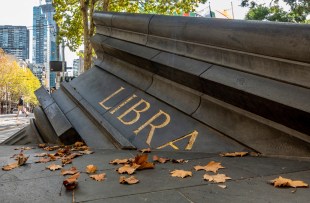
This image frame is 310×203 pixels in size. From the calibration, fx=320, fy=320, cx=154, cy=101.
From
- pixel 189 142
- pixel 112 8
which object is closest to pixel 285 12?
pixel 112 8

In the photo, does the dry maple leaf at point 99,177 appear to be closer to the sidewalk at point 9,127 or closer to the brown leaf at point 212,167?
the brown leaf at point 212,167

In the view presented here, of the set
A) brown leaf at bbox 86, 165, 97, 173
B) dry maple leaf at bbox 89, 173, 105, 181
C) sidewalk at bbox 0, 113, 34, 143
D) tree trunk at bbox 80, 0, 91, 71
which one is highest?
tree trunk at bbox 80, 0, 91, 71

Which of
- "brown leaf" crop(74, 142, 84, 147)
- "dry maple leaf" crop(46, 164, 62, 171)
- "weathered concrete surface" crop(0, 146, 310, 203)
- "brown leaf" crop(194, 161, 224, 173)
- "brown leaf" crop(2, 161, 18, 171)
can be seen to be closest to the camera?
"weathered concrete surface" crop(0, 146, 310, 203)

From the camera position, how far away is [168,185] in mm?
2846

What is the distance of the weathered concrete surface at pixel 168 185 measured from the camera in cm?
251

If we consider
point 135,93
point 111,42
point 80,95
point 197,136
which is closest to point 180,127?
point 197,136

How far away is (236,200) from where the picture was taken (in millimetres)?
2408

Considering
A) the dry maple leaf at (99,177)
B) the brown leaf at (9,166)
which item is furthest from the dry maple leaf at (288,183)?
the brown leaf at (9,166)

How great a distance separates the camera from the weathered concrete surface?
2512 millimetres

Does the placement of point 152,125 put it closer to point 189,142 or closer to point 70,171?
point 189,142

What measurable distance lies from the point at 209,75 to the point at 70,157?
2329mm

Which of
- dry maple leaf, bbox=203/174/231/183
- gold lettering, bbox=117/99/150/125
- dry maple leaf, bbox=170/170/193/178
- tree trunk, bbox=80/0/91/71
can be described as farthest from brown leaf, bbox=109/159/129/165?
tree trunk, bbox=80/0/91/71

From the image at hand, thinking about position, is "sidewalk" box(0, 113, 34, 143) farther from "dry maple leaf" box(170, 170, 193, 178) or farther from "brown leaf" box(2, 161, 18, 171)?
"dry maple leaf" box(170, 170, 193, 178)

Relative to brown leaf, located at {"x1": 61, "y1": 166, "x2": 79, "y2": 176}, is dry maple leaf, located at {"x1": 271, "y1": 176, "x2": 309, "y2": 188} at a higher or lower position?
higher
